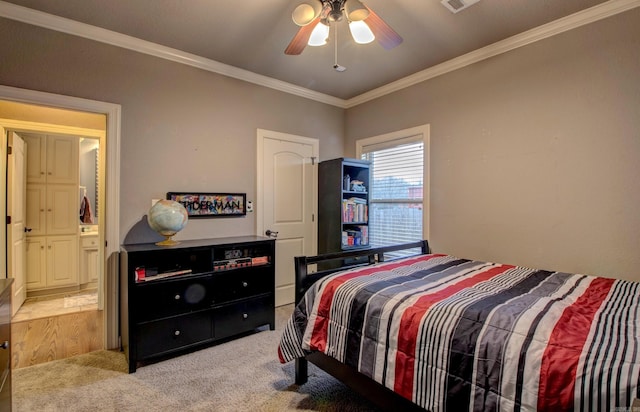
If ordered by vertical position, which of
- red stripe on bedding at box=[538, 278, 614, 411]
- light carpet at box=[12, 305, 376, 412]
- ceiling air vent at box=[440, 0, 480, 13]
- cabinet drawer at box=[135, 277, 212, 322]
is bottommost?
light carpet at box=[12, 305, 376, 412]

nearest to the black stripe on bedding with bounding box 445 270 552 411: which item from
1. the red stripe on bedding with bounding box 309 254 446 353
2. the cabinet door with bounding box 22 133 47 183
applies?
the red stripe on bedding with bounding box 309 254 446 353

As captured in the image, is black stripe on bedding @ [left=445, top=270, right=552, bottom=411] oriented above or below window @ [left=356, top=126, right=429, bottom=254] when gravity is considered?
below

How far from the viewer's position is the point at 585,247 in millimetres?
2367

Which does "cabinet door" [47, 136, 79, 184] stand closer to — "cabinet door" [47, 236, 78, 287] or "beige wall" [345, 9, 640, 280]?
"cabinet door" [47, 236, 78, 287]

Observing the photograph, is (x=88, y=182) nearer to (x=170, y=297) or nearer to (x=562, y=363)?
(x=170, y=297)

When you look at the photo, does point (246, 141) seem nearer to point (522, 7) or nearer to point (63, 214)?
point (522, 7)

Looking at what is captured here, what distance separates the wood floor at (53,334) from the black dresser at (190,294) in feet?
1.65

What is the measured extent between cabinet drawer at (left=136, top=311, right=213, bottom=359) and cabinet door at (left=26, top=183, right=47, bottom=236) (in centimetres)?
309

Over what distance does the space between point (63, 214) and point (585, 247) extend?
5843mm

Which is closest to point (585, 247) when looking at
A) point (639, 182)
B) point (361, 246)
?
point (639, 182)

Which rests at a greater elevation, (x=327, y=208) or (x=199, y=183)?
(x=199, y=183)

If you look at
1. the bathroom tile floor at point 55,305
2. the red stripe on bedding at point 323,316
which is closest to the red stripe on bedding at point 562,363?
the red stripe on bedding at point 323,316

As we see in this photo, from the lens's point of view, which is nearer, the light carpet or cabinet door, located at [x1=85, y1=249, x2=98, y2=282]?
the light carpet

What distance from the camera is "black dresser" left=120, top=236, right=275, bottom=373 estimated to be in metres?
2.36
